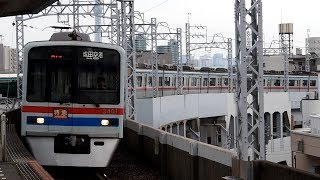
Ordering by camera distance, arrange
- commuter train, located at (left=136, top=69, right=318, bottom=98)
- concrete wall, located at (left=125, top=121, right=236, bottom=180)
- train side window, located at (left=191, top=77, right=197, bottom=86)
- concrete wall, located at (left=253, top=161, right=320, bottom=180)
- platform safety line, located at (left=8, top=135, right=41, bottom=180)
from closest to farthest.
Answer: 1. concrete wall, located at (left=253, top=161, right=320, bottom=180)
2. platform safety line, located at (left=8, top=135, right=41, bottom=180)
3. concrete wall, located at (left=125, top=121, right=236, bottom=180)
4. commuter train, located at (left=136, top=69, right=318, bottom=98)
5. train side window, located at (left=191, top=77, right=197, bottom=86)

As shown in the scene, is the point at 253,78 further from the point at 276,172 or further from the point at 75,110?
the point at 75,110

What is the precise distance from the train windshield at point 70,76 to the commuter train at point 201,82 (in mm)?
20884

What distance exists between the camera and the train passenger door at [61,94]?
1104cm

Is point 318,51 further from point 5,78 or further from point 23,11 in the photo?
point 23,11

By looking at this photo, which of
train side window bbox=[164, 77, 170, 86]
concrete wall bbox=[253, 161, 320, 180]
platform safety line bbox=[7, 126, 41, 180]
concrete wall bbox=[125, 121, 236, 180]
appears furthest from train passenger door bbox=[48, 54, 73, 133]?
train side window bbox=[164, 77, 170, 86]

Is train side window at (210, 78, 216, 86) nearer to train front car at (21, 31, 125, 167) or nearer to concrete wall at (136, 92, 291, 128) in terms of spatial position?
concrete wall at (136, 92, 291, 128)

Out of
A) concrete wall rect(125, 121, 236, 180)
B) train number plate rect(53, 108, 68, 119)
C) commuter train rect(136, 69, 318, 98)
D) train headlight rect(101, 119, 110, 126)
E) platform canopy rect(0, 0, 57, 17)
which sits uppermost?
platform canopy rect(0, 0, 57, 17)

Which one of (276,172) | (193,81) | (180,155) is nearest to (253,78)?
(276,172)

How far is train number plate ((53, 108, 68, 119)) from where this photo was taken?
11.0 meters

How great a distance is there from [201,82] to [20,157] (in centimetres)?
3429

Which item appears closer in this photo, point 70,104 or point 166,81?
point 70,104

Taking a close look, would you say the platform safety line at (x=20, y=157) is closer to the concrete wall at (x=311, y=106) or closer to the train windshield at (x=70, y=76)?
the train windshield at (x=70, y=76)

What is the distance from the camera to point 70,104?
11070 millimetres

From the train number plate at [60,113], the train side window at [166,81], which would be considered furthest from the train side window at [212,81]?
the train number plate at [60,113]
